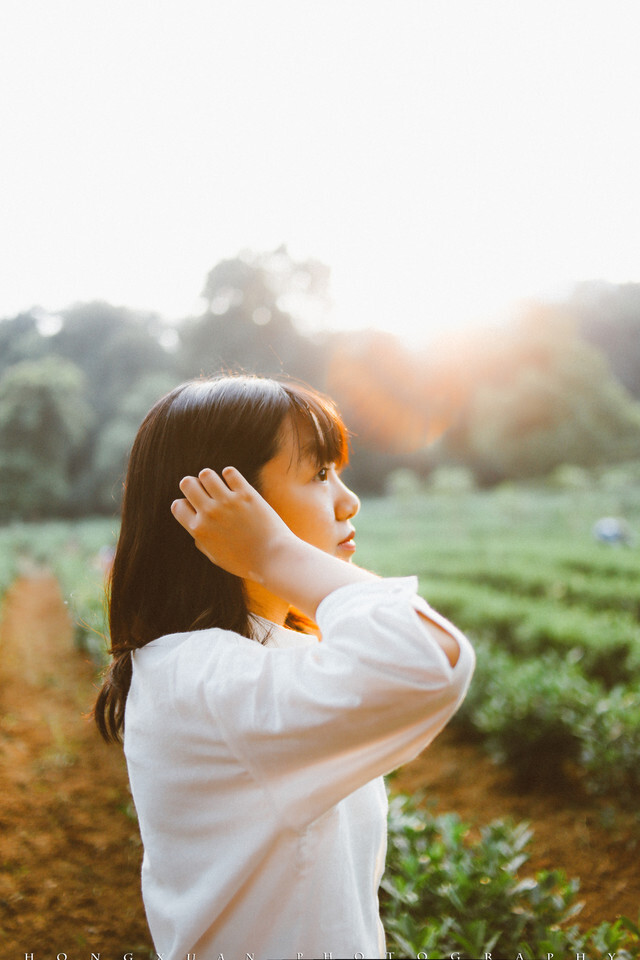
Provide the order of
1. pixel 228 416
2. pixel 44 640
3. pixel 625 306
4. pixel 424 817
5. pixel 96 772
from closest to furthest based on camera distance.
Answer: pixel 228 416, pixel 424 817, pixel 96 772, pixel 44 640, pixel 625 306

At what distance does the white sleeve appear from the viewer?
67 cm

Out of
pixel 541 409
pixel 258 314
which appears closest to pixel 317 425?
pixel 258 314

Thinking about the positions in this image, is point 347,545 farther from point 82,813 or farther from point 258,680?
point 82,813

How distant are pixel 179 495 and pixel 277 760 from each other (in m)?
0.41

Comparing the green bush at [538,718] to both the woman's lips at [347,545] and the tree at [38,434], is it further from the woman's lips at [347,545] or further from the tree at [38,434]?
the tree at [38,434]

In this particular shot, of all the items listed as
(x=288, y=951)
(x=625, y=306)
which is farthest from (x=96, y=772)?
(x=625, y=306)

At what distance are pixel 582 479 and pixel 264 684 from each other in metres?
7.17

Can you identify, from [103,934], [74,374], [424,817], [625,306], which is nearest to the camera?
[103,934]

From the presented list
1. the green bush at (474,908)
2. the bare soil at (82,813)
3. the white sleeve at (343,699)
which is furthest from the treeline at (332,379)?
the green bush at (474,908)

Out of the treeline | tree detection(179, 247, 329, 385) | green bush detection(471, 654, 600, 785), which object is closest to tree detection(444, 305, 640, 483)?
the treeline

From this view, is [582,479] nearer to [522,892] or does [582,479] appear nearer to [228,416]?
[522,892]

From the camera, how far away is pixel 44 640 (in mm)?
3508

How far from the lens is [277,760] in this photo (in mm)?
708

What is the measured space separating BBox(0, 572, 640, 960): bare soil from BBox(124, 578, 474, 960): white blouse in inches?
22.2
